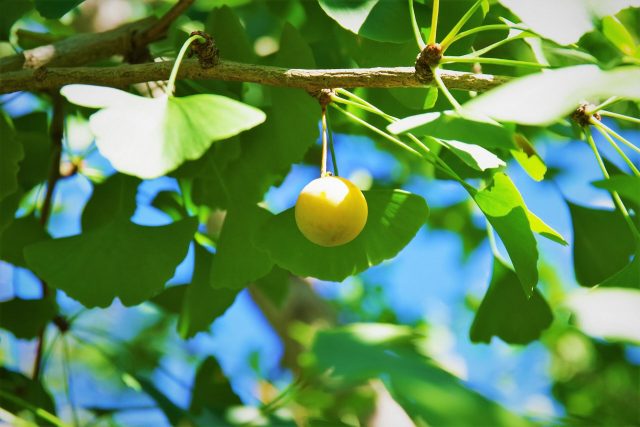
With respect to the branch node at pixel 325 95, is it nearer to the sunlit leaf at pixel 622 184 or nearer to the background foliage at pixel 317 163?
the background foliage at pixel 317 163

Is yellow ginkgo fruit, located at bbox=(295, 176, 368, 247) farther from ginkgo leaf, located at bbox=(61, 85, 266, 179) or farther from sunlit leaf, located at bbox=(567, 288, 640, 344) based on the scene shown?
sunlit leaf, located at bbox=(567, 288, 640, 344)

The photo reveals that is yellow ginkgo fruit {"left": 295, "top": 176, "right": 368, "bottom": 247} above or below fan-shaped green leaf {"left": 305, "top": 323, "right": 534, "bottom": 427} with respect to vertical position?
below

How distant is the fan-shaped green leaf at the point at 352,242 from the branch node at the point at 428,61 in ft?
0.67

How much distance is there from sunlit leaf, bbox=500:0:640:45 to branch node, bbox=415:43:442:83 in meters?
0.12

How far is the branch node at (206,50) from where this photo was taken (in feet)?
3.44

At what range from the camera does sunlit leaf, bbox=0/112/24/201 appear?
1.20 meters

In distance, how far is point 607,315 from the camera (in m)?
0.57

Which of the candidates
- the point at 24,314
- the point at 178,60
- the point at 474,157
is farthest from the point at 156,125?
the point at 24,314

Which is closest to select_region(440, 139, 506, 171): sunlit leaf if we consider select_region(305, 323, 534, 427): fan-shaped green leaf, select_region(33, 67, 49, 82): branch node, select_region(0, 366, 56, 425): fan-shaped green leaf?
select_region(305, 323, 534, 427): fan-shaped green leaf

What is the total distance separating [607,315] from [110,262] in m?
0.86

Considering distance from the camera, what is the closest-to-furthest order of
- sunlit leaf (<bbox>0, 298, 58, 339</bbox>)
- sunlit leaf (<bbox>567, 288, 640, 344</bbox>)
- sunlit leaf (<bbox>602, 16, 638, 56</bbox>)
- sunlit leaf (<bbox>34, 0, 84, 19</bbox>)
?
1. sunlit leaf (<bbox>567, 288, 640, 344</bbox>)
2. sunlit leaf (<bbox>602, 16, 638, 56</bbox>)
3. sunlit leaf (<bbox>34, 0, 84, 19</bbox>)
4. sunlit leaf (<bbox>0, 298, 58, 339</bbox>)

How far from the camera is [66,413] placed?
328 centimetres

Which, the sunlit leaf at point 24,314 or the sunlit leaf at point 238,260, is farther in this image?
the sunlit leaf at point 24,314

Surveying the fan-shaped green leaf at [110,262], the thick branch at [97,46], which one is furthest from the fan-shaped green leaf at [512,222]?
the thick branch at [97,46]
